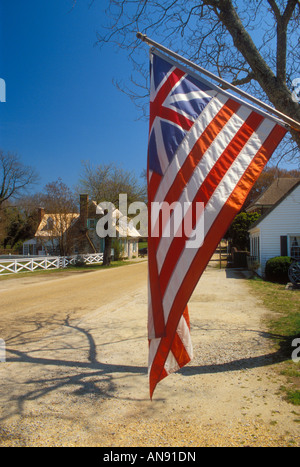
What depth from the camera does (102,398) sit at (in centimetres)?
434

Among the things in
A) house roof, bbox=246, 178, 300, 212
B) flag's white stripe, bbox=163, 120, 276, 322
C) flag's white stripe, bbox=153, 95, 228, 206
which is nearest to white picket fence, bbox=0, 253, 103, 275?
house roof, bbox=246, 178, 300, 212

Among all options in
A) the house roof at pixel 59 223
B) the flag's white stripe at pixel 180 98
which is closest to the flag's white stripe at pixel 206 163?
the flag's white stripe at pixel 180 98

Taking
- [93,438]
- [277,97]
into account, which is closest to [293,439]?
[93,438]

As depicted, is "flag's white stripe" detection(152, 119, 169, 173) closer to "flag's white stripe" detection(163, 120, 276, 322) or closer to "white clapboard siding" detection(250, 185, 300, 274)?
"flag's white stripe" detection(163, 120, 276, 322)

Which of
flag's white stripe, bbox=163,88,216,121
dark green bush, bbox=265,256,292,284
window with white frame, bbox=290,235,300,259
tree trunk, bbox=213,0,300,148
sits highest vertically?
tree trunk, bbox=213,0,300,148

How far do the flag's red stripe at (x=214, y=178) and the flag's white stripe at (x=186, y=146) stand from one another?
0.31m

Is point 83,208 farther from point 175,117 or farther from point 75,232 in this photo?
point 175,117

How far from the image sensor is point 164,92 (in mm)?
3807

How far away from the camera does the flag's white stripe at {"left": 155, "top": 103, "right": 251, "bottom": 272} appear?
3.40m

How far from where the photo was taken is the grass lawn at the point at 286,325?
4617mm

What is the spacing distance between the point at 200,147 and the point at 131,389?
3.17 metres

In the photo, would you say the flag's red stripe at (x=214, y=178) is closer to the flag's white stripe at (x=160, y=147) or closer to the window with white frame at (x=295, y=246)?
the flag's white stripe at (x=160, y=147)

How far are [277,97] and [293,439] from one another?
16.2ft
